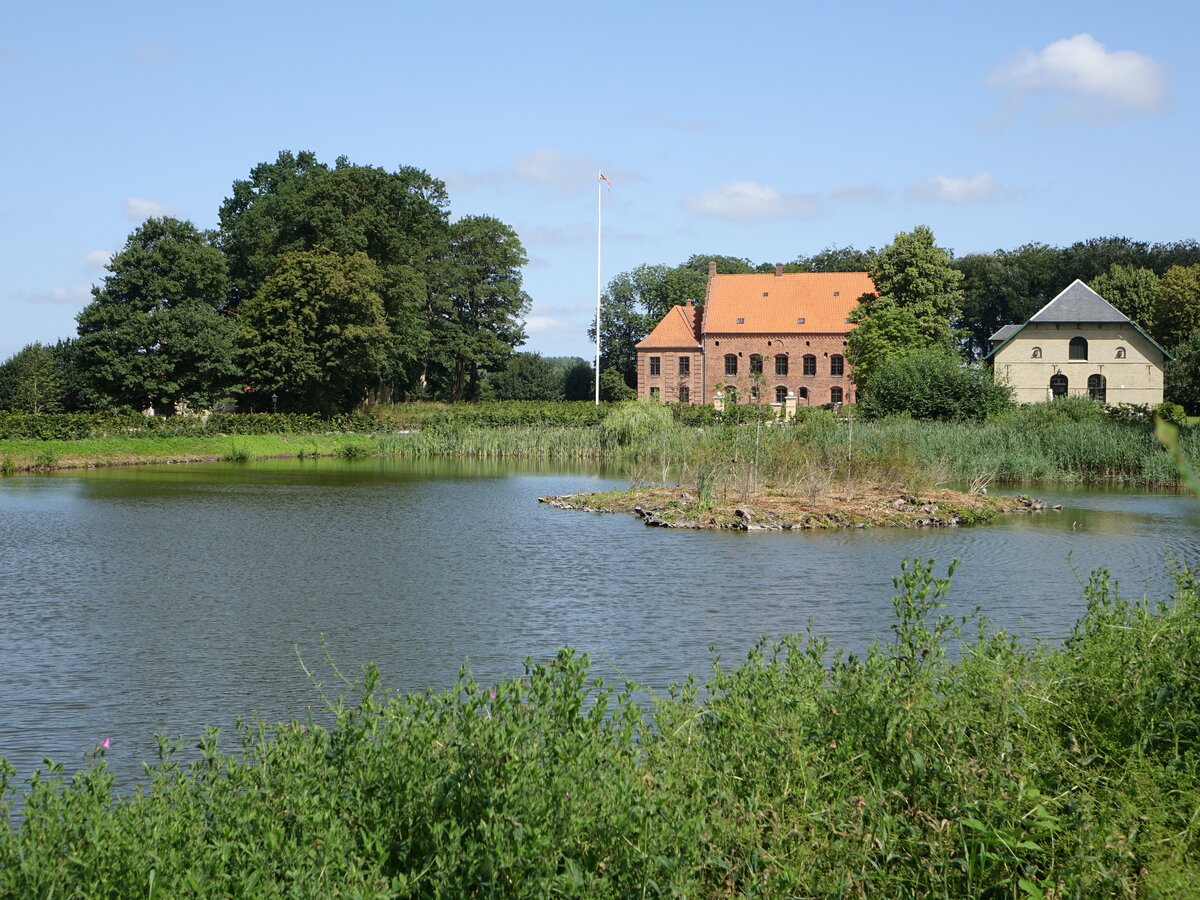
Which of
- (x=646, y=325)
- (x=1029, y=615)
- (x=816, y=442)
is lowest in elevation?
(x=1029, y=615)

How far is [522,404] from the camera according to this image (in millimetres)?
51281

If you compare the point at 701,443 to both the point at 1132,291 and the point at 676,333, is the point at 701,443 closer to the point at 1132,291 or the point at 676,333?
the point at 676,333

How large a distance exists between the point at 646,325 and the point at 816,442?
57.9 metres

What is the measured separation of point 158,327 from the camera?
153ft

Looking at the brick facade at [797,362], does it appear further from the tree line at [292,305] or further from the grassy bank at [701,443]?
the grassy bank at [701,443]

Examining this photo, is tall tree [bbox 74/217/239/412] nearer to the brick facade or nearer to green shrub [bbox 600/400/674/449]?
green shrub [bbox 600/400/674/449]

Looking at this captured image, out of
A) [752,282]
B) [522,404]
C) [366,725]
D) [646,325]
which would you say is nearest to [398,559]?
[366,725]

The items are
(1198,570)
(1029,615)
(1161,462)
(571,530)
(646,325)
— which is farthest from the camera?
(646,325)

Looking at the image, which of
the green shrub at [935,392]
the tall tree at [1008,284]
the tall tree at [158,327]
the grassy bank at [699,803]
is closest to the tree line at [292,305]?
the tall tree at [158,327]

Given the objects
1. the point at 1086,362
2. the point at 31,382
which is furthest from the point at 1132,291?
the point at 31,382

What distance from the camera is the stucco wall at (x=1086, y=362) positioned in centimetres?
5341

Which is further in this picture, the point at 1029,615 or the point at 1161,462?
the point at 1161,462

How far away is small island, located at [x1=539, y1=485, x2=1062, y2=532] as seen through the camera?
2102 cm

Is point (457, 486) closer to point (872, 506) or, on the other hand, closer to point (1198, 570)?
point (872, 506)
